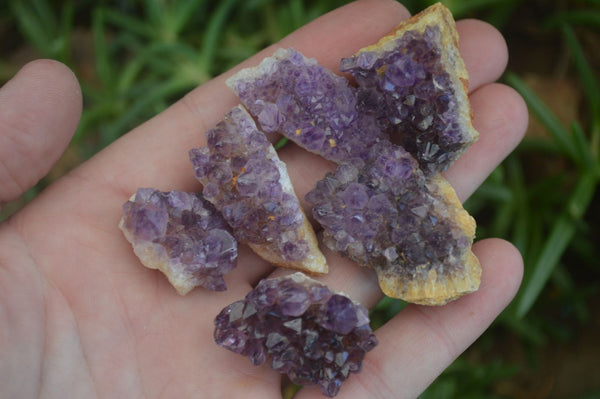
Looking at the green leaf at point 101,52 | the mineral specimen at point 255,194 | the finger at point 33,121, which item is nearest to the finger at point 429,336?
the mineral specimen at point 255,194

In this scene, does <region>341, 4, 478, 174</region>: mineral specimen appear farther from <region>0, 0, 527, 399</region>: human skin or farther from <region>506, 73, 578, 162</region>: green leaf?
<region>506, 73, 578, 162</region>: green leaf

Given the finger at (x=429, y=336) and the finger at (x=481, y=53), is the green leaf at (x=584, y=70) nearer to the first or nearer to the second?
the finger at (x=481, y=53)

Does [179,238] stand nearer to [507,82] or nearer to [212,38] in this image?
[212,38]

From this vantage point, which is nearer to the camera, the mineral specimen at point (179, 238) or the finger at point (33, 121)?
the finger at point (33, 121)

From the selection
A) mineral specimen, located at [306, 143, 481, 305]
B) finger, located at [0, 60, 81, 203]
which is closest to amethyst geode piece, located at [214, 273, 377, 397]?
mineral specimen, located at [306, 143, 481, 305]

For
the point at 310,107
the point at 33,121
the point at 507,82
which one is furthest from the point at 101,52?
the point at 507,82
